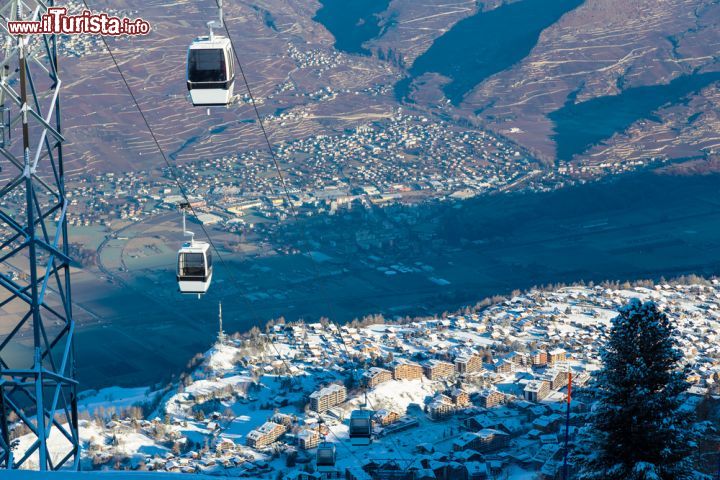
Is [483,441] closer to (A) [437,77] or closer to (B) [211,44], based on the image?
(B) [211,44]

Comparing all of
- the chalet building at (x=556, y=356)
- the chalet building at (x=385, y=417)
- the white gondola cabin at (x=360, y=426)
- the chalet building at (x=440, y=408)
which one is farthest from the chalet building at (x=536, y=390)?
the white gondola cabin at (x=360, y=426)

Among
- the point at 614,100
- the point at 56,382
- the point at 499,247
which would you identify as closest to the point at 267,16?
the point at 614,100

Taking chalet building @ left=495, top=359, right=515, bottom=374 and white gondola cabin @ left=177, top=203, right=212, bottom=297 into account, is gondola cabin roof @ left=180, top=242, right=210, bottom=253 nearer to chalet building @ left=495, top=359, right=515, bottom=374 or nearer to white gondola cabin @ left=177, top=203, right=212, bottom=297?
white gondola cabin @ left=177, top=203, right=212, bottom=297

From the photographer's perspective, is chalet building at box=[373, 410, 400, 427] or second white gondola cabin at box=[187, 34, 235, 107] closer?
second white gondola cabin at box=[187, 34, 235, 107]

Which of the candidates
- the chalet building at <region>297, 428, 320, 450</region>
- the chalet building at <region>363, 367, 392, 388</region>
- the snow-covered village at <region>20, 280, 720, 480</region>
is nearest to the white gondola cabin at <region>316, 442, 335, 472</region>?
the snow-covered village at <region>20, 280, 720, 480</region>

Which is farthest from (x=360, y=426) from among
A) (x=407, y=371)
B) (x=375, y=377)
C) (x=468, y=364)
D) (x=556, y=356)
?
(x=556, y=356)

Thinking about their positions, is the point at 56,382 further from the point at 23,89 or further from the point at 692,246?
the point at 692,246

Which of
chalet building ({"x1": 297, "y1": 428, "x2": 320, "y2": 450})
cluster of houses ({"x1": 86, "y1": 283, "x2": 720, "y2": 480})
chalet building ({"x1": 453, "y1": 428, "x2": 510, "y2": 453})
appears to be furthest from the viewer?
chalet building ({"x1": 297, "y1": 428, "x2": 320, "y2": 450})
